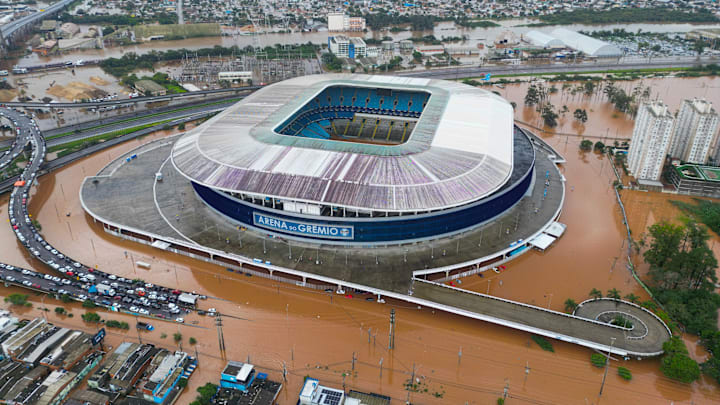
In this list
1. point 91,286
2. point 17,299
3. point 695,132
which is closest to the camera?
point 17,299

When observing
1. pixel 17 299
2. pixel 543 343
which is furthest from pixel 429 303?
pixel 17 299

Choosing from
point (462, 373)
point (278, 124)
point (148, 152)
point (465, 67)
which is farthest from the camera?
point (465, 67)

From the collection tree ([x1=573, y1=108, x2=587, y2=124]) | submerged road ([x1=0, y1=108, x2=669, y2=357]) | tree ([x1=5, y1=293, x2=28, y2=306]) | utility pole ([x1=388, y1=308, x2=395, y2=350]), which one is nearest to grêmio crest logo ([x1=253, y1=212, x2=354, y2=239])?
submerged road ([x1=0, y1=108, x2=669, y2=357])

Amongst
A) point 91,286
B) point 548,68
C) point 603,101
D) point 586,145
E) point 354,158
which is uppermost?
point 354,158

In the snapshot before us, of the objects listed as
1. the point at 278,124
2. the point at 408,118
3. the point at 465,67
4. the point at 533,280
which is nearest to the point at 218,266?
the point at 278,124

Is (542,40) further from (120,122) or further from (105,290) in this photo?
(105,290)

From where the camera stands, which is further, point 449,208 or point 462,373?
point 449,208

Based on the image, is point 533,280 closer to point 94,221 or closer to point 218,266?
point 218,266
